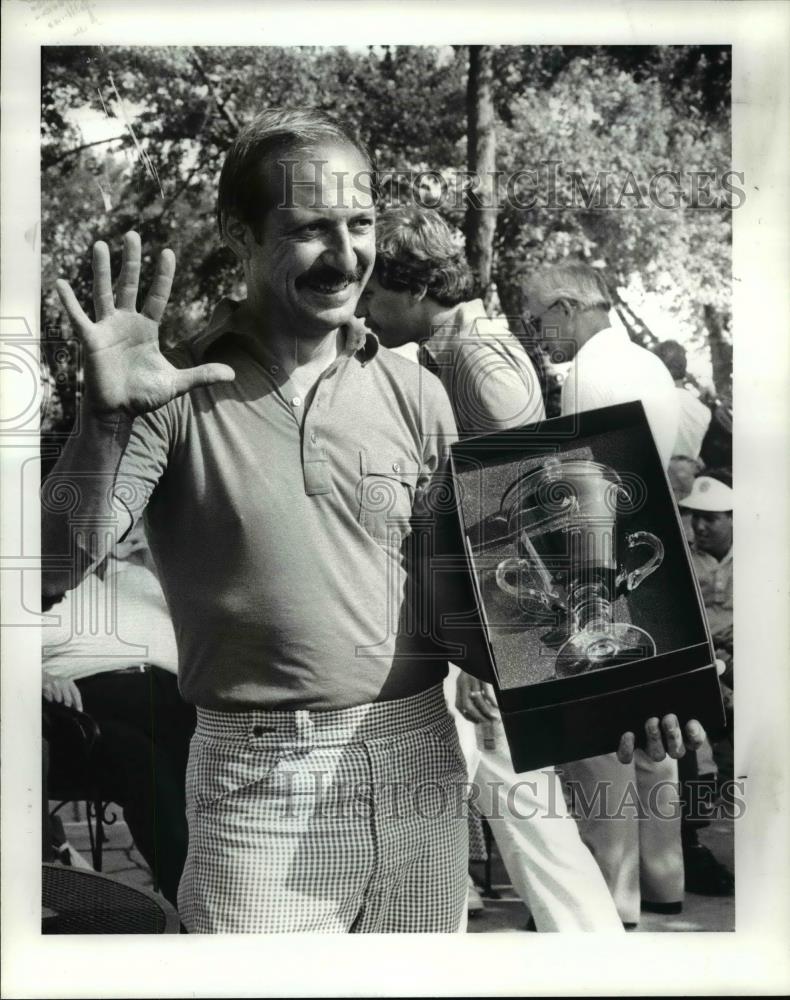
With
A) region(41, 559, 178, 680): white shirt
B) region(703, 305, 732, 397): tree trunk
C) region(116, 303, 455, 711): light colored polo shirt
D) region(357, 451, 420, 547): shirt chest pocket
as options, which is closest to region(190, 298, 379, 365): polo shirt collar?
region(116, 303, 455, 711): light colored polo shirt

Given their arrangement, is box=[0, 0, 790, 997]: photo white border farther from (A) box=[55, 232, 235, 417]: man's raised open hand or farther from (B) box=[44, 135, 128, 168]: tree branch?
(A) box=[55, 232, 235, 417]: man's raised open hand

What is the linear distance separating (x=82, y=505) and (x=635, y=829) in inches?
63.6

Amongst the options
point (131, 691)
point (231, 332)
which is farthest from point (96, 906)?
point (231, 332)

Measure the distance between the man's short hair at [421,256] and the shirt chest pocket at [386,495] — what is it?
16.9 inches

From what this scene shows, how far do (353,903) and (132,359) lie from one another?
1.43 meters

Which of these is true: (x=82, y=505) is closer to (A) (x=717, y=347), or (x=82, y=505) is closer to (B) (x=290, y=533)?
(B) (x=290, y=533)

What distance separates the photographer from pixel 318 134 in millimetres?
3064

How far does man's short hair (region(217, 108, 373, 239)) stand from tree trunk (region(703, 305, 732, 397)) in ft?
3.09

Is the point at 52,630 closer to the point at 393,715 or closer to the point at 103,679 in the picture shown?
the point at 103,679

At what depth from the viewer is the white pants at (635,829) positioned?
3.16m

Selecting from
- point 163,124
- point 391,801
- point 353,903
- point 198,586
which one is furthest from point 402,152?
point 353,903

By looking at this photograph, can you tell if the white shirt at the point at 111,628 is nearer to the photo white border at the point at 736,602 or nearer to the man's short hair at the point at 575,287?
the photo white border at the point at 736,602

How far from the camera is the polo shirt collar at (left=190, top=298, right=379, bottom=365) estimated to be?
10.1 feet

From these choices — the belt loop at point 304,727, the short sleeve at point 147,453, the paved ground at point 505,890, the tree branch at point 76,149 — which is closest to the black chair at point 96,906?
the paved ground at point 505,890
